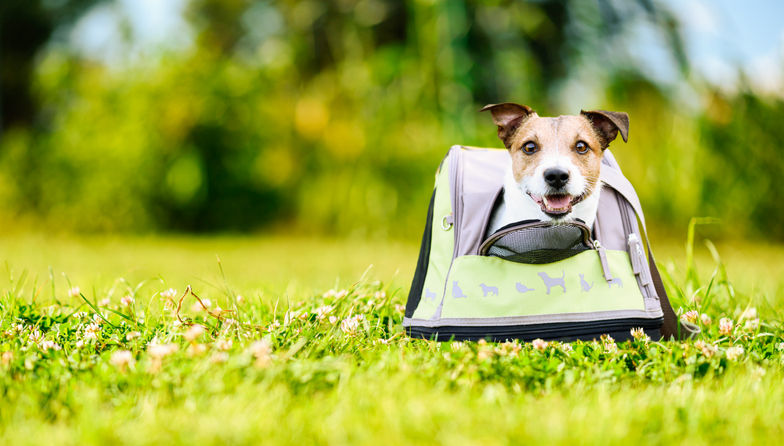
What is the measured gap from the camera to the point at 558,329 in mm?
2213

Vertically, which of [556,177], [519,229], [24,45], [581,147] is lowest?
[519,229]

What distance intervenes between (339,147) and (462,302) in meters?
4.94

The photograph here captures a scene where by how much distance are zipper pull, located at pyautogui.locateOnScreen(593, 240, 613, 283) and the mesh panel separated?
0.03 meters

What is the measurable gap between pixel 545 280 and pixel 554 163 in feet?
1.31

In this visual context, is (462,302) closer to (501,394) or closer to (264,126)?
(501,394)

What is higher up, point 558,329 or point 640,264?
point 640,264

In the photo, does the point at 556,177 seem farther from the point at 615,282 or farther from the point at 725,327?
the point at 725,327

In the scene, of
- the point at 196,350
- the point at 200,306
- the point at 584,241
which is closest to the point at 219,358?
the point at 196,350

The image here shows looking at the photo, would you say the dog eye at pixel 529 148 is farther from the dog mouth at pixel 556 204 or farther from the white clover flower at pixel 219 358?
the white clover flower at pixel 219 358

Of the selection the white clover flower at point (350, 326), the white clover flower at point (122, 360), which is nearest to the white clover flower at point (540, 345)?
the white clover flower at point (350, 326)

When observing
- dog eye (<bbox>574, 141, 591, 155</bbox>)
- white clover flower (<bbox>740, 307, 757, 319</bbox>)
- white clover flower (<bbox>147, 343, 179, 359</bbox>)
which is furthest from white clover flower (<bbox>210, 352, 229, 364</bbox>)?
white clover flower (<bbox>740, 307, 757, 319</bbox>)

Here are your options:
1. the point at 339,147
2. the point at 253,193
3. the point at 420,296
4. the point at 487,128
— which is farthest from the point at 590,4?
the point at 420,296

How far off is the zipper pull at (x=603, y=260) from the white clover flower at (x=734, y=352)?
42 cm

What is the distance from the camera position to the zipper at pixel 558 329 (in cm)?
220
